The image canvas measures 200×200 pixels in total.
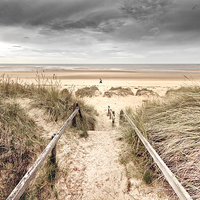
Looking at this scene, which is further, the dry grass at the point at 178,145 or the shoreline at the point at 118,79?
the shoreline at the point at 118,79

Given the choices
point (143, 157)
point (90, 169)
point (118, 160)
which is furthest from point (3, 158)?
point (143, 157)

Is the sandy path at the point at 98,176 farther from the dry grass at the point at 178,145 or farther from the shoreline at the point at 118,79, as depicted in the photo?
the shoreline at the point at 118,79

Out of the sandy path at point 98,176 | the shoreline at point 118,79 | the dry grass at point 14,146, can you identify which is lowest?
the sandy path at point 98,176

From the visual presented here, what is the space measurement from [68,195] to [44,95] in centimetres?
370

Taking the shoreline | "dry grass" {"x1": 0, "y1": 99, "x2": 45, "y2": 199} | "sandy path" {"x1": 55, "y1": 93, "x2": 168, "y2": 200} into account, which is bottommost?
"sandy path" {"x1": 55, "y1": 93, "x2": 168, "y2": 200}

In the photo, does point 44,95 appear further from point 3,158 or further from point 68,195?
point 68,195

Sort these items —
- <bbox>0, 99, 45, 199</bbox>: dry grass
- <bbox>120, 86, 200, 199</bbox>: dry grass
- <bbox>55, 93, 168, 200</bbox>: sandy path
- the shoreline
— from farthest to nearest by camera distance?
the shoreline → <bbox>55, 93, 168, 200</bbox>: sandy path → <bbox>0, 99, 45, 199</bbox>: dry grass → <bbox>120, 86, 200, 199</bbox>: dry grass

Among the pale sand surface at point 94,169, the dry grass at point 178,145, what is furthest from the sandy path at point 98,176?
the dry grass at point 178,145

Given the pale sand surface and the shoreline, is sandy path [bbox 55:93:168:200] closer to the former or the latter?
the pale sand surface

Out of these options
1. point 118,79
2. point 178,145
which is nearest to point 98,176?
point 178,145

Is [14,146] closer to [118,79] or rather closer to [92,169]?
[92,169]

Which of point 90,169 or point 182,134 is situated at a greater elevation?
point 182,134

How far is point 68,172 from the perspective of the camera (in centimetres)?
322

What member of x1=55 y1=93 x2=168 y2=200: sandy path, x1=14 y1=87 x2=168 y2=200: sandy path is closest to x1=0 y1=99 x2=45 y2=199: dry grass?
x1=14 y1=87 x2=168 y2=200: sandy path
